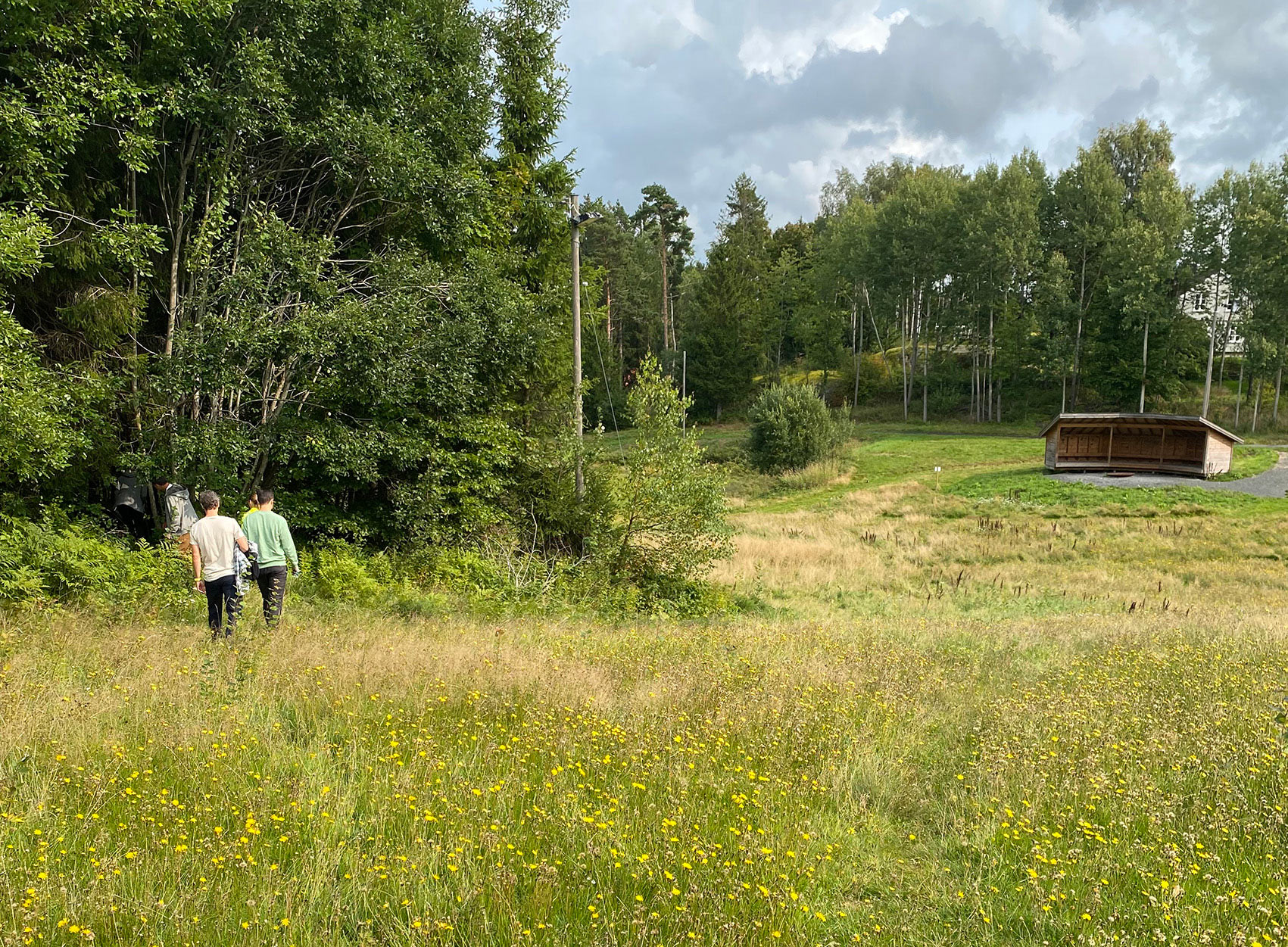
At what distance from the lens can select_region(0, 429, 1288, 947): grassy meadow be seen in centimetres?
334

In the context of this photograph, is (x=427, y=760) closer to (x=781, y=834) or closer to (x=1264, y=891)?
(x=781, y=834)

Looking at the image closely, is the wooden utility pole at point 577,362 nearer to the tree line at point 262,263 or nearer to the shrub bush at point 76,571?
the tree line at point 262,263

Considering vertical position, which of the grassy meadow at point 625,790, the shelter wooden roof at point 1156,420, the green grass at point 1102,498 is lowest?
the green grass at point 1102,498

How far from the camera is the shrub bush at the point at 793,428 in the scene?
4353 cm

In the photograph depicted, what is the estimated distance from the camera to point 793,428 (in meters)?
43.8

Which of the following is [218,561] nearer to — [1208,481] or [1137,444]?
[1208,481]

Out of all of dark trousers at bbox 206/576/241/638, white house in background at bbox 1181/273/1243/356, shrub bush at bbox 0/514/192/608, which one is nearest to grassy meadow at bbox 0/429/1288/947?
dark trousers at bbox 206/576/241/638

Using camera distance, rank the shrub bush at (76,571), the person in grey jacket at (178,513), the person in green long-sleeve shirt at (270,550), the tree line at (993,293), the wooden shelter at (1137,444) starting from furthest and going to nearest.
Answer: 1. the tree line at (993,293)
2. the wooden shelter at (1137,444)
3. the person in grey jacket at (178,513)
4. the shrub bush at (76,571)
5. the person in green long-sleeve shirt at (270,550)

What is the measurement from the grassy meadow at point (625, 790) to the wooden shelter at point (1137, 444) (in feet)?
106

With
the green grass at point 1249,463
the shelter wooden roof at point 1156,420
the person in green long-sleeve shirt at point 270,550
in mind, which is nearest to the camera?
the person in green long-sleeve shirt at point 270,550

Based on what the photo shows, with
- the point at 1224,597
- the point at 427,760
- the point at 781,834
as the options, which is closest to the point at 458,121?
the point at 427,760

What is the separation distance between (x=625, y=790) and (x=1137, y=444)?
43.4m

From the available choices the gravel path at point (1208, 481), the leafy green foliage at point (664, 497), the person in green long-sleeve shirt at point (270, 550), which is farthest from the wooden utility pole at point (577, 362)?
the gravel path at point (1208, 481)

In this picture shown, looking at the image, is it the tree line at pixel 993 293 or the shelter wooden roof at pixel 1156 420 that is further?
the tree line at pixel 993 293
